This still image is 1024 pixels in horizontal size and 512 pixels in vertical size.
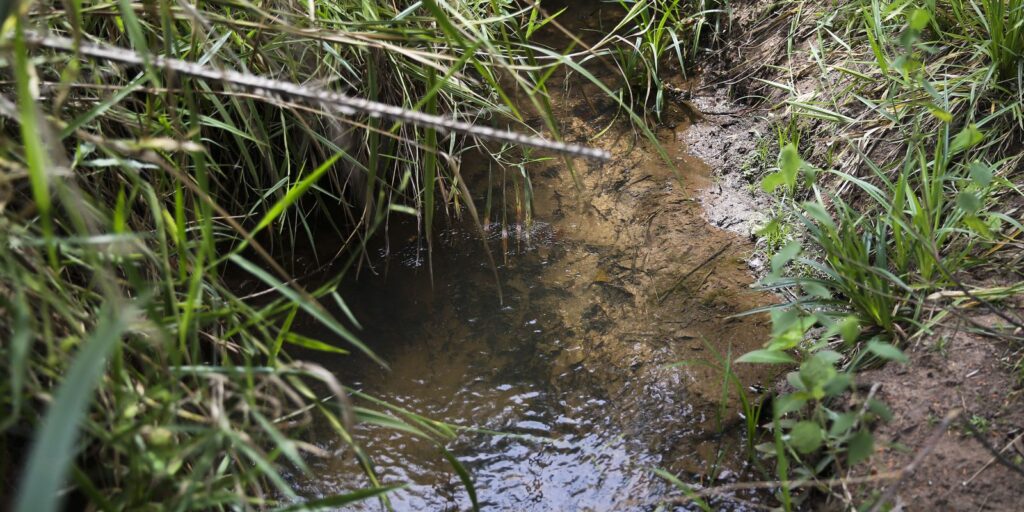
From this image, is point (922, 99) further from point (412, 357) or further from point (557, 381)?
point (412, 357)

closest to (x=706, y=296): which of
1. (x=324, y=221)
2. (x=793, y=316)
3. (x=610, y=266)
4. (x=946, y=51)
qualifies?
(x=610, y=266)

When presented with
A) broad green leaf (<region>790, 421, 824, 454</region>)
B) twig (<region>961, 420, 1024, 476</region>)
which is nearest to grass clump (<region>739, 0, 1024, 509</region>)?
broad green leaf (<region>790, 421, 824, 454</region>)

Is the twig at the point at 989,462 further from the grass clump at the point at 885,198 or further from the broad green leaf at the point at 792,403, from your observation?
the broad green leaf at the point at 792,403

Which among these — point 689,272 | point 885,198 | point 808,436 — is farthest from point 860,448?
point 689,272

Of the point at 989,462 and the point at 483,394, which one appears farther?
the point at 483,394

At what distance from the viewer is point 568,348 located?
85.0 inches

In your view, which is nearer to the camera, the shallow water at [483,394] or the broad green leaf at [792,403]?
the broad green leaf at [792,403]

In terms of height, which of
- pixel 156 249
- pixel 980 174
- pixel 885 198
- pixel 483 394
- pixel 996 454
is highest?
pixel 156 249

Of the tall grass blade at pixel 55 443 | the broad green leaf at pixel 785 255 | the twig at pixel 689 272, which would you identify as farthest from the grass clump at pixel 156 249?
the twig at pixel 689 272

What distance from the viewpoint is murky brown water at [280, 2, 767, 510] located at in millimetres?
1815

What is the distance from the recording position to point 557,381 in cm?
206

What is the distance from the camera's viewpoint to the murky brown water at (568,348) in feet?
5.96

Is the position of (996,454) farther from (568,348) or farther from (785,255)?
(568,348)

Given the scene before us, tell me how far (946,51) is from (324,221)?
2.01m
